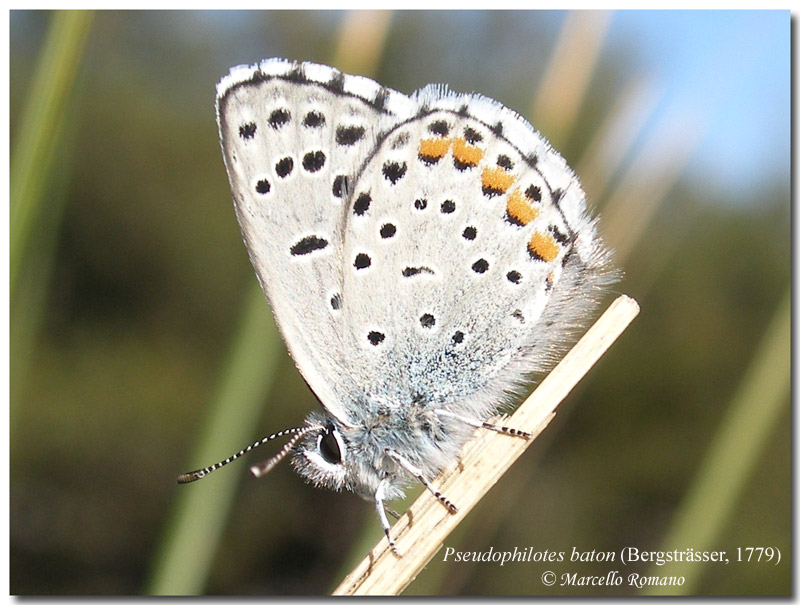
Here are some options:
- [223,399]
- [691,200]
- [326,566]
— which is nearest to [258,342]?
[223,399]

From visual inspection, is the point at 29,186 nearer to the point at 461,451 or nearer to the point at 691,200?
the point at 461,451

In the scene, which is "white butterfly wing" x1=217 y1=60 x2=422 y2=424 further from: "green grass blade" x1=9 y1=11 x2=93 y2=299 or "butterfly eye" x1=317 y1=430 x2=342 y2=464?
"green grass blade" x1=9 y1=11 x2=93 y2=299

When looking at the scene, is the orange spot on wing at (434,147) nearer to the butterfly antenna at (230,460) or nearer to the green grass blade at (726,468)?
the butterfly antenna at (230,460)

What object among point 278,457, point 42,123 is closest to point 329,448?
point 278,457

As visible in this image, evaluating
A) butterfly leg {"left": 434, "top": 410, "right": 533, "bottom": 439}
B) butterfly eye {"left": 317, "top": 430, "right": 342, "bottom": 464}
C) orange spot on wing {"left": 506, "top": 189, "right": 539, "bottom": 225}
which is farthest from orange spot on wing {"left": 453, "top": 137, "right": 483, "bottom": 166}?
butterfly eye {"left": 317, "top": 430, "right": 342, "bottom": 464}

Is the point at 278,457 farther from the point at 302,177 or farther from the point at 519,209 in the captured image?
the point at 519,209

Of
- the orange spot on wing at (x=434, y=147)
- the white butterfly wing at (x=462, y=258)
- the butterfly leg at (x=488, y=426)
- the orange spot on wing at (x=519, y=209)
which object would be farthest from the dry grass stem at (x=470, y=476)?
the orange spot on wing at (x=434, y=147)
